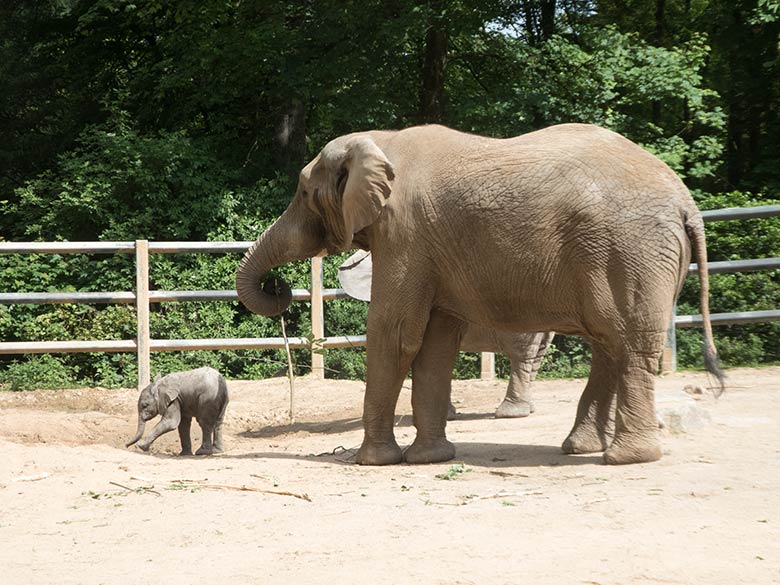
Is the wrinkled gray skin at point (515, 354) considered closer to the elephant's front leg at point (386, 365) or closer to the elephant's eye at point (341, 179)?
the elephant's eye at point (341, 179)

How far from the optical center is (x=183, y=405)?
9906 millimetres

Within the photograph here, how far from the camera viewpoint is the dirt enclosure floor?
15.7 ft

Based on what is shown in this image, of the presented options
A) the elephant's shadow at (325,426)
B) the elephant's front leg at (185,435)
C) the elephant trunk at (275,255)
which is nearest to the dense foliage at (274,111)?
the elephant's shadow at (325,426)

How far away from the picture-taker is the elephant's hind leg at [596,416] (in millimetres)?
7688

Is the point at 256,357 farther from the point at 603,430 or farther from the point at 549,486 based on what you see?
the point at 549,486

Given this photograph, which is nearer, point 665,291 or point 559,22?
point 665,291

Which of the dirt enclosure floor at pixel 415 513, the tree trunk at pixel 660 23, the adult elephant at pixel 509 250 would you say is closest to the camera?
the dirt enclosure floor at pixel 415 513

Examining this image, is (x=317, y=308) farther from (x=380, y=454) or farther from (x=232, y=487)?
(x=232, y=487)

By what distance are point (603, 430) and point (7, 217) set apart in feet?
44.5

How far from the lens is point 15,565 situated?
5.08m

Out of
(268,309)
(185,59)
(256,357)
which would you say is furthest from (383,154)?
(185,59)

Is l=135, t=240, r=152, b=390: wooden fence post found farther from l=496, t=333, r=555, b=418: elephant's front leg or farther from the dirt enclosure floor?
l=496, t=333, r=555, b=418: elephant's front leg

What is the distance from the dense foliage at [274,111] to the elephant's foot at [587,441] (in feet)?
18.3

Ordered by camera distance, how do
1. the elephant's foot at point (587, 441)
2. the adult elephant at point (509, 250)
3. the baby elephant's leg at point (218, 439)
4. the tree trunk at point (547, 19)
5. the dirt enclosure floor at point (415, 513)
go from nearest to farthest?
the dirt enclosure floor at point (415, 513), the adult elephant at point (509, 250), the elephant's foot at point (587, 441), the baby elephant's leg at point (218, 439), the tree trunk at point (547, 19)
